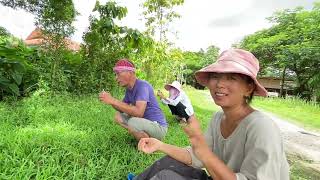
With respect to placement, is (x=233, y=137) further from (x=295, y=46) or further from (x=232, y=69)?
(x=295, y=46)

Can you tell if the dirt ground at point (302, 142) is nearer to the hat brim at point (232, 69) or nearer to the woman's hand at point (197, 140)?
the hat brim at point (232, 69)

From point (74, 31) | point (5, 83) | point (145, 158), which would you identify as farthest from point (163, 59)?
point (145, 158)

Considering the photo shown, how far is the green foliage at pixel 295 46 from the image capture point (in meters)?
20.0

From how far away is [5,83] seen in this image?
251 inches

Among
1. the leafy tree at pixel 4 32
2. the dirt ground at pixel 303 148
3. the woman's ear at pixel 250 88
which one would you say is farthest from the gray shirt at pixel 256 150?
the leafy tree at pixel 4 32

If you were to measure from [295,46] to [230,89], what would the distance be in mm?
20540

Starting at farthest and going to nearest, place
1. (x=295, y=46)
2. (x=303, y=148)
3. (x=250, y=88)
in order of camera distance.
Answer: (x=295, y=46) → (x=303, y=148) → (x=250, y=88)

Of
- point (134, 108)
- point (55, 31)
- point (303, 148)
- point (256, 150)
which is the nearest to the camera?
point (256, 150)

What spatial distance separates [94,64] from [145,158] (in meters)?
4.97

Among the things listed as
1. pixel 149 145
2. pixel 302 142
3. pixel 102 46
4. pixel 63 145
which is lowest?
pixel 302 142

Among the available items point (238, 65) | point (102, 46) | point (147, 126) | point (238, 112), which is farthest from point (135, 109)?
point (102, 46)

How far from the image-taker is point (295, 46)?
20938 mm

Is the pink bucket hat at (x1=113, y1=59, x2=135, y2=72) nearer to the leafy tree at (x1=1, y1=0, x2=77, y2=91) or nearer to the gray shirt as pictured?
the gray shirt

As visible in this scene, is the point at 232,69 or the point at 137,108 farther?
the point at 137,108
